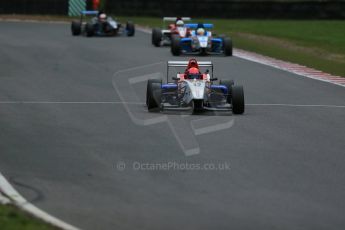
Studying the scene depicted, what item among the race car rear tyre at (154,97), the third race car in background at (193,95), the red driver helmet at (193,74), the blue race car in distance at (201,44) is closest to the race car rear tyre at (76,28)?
the blue race car in distance at (201,44)

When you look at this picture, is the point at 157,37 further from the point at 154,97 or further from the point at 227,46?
the point at 154,97

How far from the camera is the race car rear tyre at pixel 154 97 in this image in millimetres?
15388

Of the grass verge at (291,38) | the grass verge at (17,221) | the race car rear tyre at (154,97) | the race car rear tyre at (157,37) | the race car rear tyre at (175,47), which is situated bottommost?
the grass verge at (291,38)

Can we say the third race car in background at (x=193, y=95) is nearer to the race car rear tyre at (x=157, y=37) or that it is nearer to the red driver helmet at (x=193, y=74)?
the red driver helmet at (x=193, y=74)

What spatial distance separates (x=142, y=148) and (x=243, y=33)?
28569mm

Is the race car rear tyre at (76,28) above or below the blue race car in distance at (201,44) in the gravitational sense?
below

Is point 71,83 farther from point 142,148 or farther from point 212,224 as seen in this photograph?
point 212,224

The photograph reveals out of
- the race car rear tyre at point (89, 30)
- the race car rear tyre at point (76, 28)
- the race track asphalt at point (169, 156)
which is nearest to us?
the race track asphalt at point (169, 156)

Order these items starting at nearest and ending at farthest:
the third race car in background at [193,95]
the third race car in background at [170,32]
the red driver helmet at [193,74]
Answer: the third race car in background at [193,95], the red driver helmet at [193,74], the third race car in background at [170,32]

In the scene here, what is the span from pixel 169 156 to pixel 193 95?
3762mm

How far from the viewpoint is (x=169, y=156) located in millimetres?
11391

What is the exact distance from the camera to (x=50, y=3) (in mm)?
49219

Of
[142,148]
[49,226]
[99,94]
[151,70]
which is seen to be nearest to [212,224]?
[49,226]

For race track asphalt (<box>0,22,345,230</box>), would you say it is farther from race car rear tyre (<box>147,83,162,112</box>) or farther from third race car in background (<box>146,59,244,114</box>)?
third race car in background (<box>146,59,244,114</box>)
